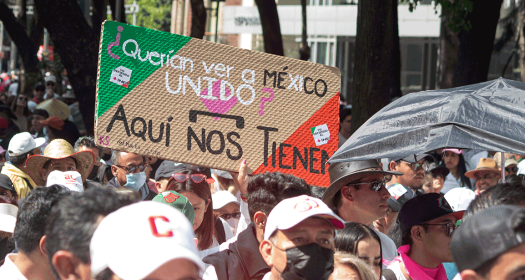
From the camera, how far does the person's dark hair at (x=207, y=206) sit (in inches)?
165

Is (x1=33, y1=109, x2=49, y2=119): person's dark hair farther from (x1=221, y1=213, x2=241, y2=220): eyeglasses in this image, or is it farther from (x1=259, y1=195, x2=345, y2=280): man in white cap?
(x1=259, y1=195, x2=345, y2=280): man in white cap

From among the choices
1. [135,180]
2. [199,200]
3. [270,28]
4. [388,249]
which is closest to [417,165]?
[388,249]

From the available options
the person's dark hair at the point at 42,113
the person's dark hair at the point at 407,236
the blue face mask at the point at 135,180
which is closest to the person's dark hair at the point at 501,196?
the person's dark hair at the point at 407,236

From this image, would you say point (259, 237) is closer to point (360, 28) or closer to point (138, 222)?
point (138, 222)

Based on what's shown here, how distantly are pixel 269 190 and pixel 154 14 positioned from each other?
50.7 metres

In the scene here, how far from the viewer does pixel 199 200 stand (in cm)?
437

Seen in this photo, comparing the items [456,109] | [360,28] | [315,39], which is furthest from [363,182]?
[315,39]

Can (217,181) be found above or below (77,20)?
below

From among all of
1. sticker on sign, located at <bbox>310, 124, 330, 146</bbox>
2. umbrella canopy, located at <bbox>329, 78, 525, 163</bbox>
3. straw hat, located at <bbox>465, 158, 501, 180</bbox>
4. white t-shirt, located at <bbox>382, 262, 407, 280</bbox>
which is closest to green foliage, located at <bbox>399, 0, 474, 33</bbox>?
straw hat, located at <bbox>465, 158, 501, 180</bbox>

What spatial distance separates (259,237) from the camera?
3326 millimetres

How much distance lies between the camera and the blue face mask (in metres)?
5.55

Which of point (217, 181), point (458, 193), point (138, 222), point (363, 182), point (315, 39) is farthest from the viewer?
point (315, 39)

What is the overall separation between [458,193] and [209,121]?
8.98 feet

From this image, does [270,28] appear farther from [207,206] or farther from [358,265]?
[358,265]
